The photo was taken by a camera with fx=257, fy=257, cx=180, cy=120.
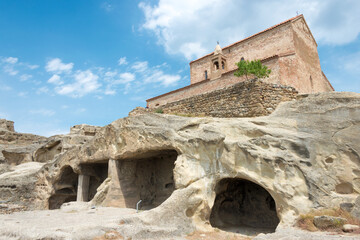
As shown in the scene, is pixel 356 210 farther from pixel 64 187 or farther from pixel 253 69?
pixel 64 187

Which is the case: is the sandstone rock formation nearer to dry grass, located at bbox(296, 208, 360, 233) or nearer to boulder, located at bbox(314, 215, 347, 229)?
dry grass, located at bbox(296, 208, 360, 233)

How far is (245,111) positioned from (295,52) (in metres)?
11.0

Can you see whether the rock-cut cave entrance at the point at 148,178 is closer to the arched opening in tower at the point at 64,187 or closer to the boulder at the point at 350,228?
the arched opening in tower at the point at 64,187

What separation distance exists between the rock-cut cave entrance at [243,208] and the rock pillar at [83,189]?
22.4 ft

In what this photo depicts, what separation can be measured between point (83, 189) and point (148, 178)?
3.52 meters

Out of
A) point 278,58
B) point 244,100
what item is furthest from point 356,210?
point 278,58

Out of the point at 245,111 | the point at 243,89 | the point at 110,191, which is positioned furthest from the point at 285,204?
the point at 110,191

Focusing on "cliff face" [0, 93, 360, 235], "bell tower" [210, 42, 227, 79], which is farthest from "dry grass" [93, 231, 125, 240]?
"bell tower" [210, 42, 227, 79]

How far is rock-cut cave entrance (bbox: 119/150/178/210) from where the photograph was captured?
33.3 ft

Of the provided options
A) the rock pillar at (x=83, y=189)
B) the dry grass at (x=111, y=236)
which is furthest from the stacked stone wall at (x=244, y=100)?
the dry grass at (x=111, y=236)

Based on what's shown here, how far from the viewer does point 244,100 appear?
33.5 feet

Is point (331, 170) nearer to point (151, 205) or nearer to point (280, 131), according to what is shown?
point (280, 131)

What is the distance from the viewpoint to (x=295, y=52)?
59.8ft

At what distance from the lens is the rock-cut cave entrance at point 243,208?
8219 millimetres
